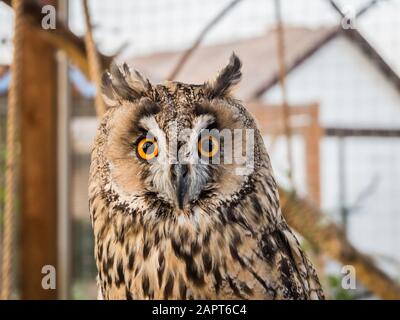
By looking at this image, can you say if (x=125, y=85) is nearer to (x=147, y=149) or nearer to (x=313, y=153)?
(x=147, y=149)

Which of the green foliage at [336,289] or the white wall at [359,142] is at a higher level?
the white wall at [359,142]

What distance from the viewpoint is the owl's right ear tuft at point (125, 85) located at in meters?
0.60

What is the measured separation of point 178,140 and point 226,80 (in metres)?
0.10

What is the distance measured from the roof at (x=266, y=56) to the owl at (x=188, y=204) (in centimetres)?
62

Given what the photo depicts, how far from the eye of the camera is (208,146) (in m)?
0.59

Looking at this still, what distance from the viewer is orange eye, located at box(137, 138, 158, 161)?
1.94 ft

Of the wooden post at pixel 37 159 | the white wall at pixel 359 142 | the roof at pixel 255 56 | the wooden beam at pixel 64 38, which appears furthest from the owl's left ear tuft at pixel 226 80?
the white wall at pixel 359 142

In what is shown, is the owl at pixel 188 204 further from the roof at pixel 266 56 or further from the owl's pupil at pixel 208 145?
the roof at pixel 266 56

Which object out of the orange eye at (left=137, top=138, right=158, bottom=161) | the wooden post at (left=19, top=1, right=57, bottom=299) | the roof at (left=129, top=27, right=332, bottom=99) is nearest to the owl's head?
the orange eye at (left=137, top=138, right=158, bottom=161)

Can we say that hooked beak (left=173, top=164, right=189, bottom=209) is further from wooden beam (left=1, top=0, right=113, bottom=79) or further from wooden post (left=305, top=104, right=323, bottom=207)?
wooden post (left=305, top=104, right=323, bottom=207)

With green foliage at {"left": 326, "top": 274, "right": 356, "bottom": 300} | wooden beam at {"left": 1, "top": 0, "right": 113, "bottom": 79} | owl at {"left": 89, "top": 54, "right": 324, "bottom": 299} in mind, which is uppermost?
wooden beam at {"left": 1, "top": 0, "right": 113, "bottom": 79}

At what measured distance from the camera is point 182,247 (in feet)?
2.17

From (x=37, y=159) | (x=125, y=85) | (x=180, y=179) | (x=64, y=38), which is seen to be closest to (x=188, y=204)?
(x=180, y=179)

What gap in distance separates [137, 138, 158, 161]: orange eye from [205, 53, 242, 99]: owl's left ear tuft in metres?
0.08
